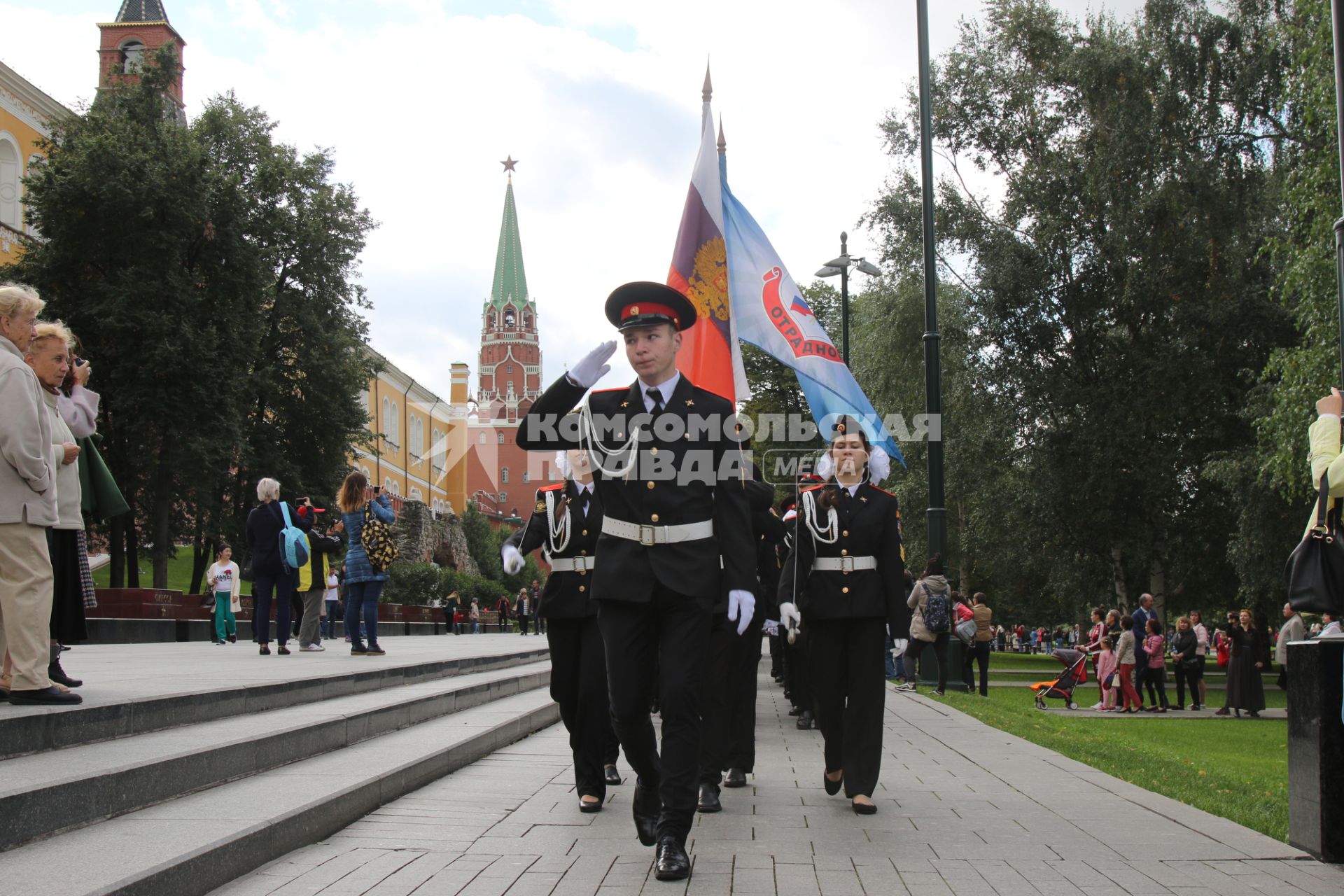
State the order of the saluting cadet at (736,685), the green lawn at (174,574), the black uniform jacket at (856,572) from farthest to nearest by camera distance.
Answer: the green lawn at (174,574) → the black uniform jacket at (856,572) → the saluting cadet at (736,685)

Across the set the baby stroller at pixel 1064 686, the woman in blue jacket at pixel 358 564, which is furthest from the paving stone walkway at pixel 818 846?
the baby stroller at pixel 1064 686

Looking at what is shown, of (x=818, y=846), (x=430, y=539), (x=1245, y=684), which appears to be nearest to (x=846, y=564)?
(x=818, y=846)

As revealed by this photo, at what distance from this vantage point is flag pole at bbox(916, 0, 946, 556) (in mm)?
18016

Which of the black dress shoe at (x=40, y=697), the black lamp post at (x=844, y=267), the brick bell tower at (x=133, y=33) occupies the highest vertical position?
the brick bell tower at (x=133, y=33)

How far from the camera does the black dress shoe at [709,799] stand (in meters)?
6.44

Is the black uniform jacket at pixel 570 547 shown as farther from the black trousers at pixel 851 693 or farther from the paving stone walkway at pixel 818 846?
the black trousers at pixel 851 693

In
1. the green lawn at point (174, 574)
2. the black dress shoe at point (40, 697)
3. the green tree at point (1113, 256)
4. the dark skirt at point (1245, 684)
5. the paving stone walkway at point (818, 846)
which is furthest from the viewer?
the green lawn at point (174, 574)

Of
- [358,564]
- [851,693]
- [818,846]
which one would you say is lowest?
[818,846]

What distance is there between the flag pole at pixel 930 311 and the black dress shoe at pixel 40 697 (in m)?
13.4

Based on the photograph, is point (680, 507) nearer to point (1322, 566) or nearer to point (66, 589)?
point (1322, 566)

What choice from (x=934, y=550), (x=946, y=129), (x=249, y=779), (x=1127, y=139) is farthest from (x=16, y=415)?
(x=946, y=129)

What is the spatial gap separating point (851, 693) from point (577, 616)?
1.55 metres

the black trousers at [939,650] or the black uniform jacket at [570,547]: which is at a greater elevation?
the black uniform jacket at [570,547]

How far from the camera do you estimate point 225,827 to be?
471cm
